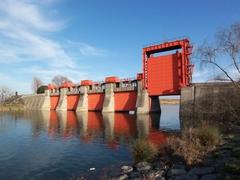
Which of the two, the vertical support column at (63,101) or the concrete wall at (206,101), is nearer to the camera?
the concrete wall at (206,101)

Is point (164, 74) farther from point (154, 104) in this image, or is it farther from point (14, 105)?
point (14, 105)

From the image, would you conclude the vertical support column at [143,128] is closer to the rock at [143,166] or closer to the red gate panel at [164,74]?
the red gate panel at [164,74]

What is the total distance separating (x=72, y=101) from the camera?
101312mm

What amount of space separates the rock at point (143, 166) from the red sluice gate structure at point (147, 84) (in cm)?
4625

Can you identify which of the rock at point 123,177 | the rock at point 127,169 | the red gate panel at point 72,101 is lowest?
the rock at point 123,177

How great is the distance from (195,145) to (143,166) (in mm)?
3289

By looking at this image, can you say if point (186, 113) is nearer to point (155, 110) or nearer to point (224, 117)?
point (224, 117)

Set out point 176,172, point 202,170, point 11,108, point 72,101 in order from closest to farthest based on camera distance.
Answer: point 202,170 < point 176,172 < point 72,101 < point 11,108

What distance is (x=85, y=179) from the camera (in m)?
17.7

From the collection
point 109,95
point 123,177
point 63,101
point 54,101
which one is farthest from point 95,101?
point 123,177

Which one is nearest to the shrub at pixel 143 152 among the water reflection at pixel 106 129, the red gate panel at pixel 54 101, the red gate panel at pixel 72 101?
the water reflection at pixel 106 129

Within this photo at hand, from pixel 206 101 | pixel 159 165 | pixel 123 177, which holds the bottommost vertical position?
pixel 123 177

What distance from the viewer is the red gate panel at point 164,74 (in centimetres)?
6456

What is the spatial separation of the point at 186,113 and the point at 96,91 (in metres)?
38.2
